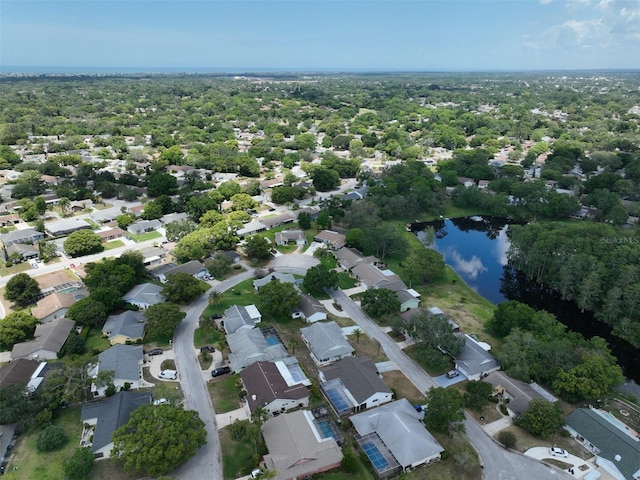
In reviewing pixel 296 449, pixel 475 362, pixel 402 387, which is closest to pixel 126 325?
pixel 296 449

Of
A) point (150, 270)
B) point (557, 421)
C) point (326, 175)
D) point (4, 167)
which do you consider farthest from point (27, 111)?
point (557, 421)

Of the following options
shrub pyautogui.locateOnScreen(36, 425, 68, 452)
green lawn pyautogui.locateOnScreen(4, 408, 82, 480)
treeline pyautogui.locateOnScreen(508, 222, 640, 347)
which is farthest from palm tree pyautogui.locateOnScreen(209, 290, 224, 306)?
treeline pyautogui.locateOnScreen(508, 222, 640, 347)

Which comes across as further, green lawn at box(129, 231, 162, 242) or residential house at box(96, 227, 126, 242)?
green lawn at box(129, 231, 162, 242)

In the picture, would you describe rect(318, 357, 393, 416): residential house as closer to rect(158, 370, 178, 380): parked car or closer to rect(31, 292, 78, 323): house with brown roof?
rect(158, 370, 178, 380): parked car

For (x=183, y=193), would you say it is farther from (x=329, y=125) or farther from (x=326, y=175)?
(x=329, y=125)

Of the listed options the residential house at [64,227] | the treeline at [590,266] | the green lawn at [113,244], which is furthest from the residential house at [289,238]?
the residential house at [64,227]

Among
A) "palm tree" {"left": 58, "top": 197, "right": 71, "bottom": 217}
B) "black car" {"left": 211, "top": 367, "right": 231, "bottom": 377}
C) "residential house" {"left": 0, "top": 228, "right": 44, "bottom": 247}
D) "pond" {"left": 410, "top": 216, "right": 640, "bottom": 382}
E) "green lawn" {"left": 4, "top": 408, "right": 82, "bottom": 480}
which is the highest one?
"palm tree" {"left": 58, "top": 197, "right": 71, "bottom": 217}

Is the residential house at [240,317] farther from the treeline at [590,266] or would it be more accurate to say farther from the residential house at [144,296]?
the treeline at [590,266]
